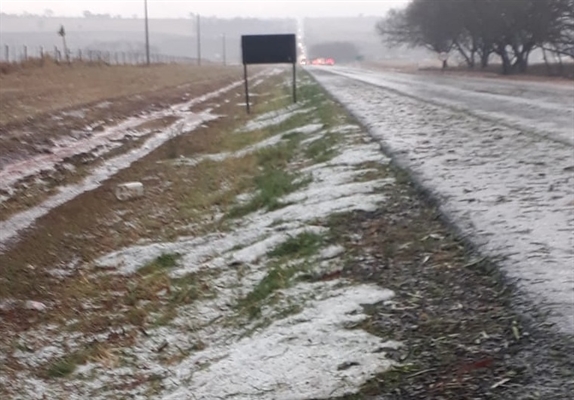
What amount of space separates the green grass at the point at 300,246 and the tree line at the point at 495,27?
136ft

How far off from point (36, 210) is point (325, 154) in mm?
3957

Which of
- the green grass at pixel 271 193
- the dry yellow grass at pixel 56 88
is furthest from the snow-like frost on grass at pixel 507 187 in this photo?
the dry yellow grass at pixel 56 88

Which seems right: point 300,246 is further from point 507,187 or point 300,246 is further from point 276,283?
point 507,187

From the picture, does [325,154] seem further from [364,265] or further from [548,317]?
[548,317]

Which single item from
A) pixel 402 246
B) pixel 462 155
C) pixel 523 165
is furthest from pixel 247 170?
pixel 402 246

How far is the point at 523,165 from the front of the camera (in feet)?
29.3

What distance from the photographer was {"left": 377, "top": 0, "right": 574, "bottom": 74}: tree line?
1816 inches

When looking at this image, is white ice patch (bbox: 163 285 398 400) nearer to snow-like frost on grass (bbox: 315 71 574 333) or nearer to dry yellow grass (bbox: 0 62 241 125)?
snow-like frost on grass (bbox: 315 71 574 333)

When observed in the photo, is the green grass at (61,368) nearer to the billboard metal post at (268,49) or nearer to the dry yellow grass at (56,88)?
the dry yellow grass at (56,88)

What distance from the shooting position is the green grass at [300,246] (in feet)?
→ 22.6

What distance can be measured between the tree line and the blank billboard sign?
2611cm

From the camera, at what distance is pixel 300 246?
7.09 m

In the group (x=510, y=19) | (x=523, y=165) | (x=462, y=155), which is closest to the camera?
(x=523, y=165)

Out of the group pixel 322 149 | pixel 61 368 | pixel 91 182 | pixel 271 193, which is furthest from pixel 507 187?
pixel 91 182
